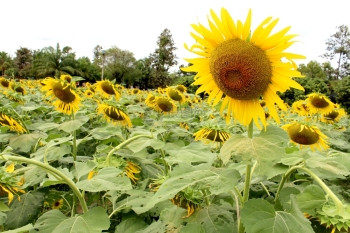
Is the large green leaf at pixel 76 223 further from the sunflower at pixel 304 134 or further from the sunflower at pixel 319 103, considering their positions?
the sunflower at pixel 319 103

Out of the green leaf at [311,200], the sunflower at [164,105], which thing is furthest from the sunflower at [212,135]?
the sunflower at [164,105]

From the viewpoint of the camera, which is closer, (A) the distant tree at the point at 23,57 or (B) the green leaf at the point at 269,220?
(B) the green leaf at the point at 269,220

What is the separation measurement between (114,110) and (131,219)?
1.41 meters

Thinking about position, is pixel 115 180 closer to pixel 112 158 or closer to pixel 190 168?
pixel 190 168

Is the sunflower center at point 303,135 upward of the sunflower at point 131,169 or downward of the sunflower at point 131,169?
upward

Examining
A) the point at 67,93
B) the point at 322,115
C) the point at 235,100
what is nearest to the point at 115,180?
the point at 235,100

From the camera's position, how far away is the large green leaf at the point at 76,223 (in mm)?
1208

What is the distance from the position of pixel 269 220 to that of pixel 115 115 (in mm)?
1958

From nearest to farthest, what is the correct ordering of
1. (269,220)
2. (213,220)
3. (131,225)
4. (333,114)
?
(269,220) → (213,220) → (131,225) → (333,114)

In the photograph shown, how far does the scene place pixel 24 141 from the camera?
7.80 feet

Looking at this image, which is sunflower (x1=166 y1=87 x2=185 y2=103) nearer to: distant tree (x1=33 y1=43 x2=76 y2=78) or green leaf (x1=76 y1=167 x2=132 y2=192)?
green leaf (x1=76 y1=167 x2=132 y2=192)

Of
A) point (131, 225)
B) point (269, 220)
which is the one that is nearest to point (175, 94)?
point (131, 225)

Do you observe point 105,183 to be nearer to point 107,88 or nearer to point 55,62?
point 107,88

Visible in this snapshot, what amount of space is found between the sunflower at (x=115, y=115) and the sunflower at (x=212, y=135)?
103 centimetres
